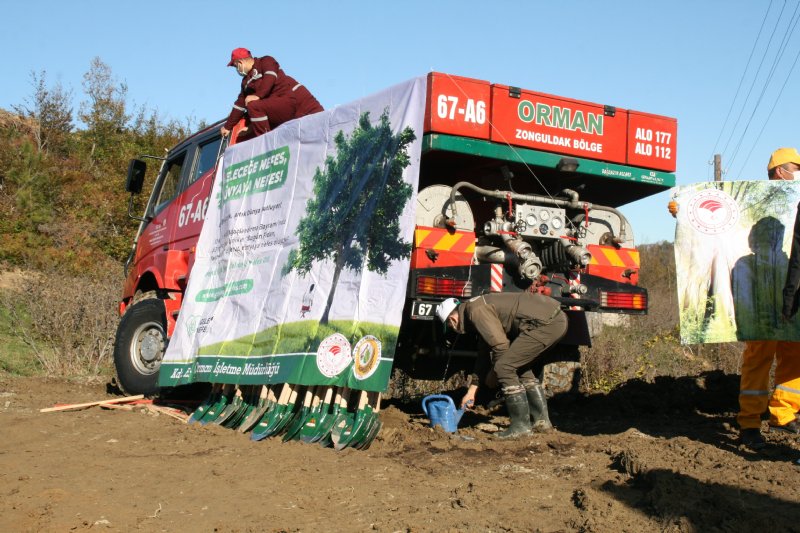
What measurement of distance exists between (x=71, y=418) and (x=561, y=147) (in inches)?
200

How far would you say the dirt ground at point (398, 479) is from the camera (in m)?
4.38

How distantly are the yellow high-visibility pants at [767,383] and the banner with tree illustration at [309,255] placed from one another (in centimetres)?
255

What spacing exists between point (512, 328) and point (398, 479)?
209 cm

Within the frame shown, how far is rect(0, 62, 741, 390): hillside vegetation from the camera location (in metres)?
12.0

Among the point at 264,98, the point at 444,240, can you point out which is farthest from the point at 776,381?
the point at 264,98

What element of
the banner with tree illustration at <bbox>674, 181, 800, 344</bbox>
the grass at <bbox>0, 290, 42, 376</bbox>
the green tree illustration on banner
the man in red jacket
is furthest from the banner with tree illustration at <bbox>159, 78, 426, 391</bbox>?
the grass at <bbox>0, 290, 42, 376</bbox>

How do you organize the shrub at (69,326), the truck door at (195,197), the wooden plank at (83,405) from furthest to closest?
the shrub at (69,326) < the truck door at (195,197) < the wooden plank at (83,405)

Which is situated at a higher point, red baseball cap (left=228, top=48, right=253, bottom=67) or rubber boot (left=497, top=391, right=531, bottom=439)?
red baseball cap (left=228, top=48, right=253, bottom=67)

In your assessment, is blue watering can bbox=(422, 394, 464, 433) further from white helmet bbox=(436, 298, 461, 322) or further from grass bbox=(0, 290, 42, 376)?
grass bbox=(0, 290, 42, 376)

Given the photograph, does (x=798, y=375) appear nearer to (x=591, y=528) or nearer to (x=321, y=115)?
(x=591, y=528)

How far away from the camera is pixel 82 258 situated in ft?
60.4

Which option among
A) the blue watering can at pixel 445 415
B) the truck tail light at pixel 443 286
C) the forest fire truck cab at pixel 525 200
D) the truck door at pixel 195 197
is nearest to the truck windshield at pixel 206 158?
the truck door at pixel 195 197

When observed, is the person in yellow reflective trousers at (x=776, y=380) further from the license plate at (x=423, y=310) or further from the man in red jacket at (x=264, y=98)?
the man in red jacket at (x=264, y=98)

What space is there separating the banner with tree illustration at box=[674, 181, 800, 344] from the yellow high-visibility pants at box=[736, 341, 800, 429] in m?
0.24
